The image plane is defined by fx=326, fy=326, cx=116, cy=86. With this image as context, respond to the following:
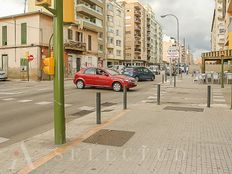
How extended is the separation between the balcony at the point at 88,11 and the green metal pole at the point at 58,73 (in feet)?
145

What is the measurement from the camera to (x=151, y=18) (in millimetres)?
114688

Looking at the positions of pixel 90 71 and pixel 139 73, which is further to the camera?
pixel 139 73

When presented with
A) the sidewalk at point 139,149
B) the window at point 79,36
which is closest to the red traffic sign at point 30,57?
the window at point 79,36

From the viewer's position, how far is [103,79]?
20.4 metres

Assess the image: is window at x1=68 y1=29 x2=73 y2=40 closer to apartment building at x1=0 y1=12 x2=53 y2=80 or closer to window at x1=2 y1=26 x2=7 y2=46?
apartment building at x1=0 y1=12 x2=53 y2=80

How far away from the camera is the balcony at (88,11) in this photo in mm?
49031

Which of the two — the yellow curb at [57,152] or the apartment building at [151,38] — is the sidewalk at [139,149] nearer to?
the yellow curb at [57,152]

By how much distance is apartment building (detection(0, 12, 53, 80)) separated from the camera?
114 feet

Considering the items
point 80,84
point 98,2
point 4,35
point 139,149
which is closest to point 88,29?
point 4,35

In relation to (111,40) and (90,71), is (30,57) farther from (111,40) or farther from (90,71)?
(111,40)

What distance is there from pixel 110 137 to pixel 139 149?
44.5 inches

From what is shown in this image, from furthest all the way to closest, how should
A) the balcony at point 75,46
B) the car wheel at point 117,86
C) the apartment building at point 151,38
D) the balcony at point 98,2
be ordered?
the apartment building at point 151,38
the balcony at point 98,2
the balcony at point 75,46
the car wheel at point 117,86

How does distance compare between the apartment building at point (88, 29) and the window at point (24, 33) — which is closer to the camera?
the window at point (24, 33)

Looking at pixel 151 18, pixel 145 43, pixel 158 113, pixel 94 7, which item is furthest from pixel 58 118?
pixel 151 18
